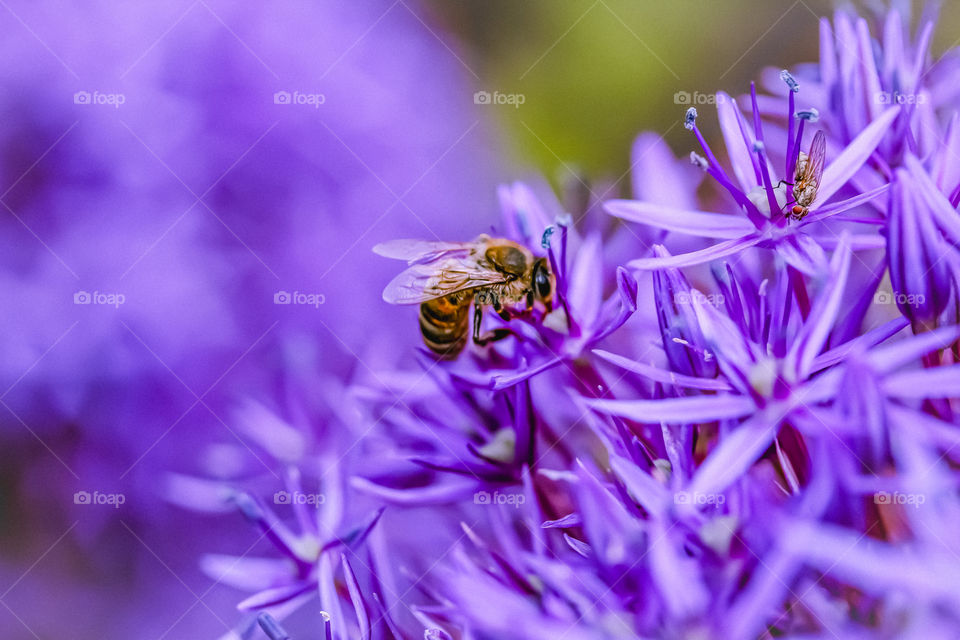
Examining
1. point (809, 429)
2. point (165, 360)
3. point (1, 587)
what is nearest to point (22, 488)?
point (1, 587)

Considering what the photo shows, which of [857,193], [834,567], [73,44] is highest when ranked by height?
[73,44]

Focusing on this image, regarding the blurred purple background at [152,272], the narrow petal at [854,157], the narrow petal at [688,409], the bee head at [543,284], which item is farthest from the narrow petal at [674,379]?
the blurred purple background at [152,272]

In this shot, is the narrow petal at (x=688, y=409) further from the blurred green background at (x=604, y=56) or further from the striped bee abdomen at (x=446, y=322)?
the blurred green background at (x=604, y=56)

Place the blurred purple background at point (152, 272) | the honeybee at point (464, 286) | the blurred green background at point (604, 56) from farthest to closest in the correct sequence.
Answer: the blurred green background at point (604, 56) < the blurred purple background at point (152, 272) < the honeybee at point (464, 286)

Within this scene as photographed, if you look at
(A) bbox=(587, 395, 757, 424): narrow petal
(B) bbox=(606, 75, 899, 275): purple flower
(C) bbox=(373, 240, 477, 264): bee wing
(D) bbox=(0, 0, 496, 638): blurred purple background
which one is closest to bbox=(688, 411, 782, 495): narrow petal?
(A) bbox=(587, 395, 757, 424): narrow petal

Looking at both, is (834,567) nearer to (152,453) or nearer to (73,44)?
(152,453)

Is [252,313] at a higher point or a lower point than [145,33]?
lower

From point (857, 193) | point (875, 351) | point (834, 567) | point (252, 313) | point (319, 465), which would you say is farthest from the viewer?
point (252, 313)
